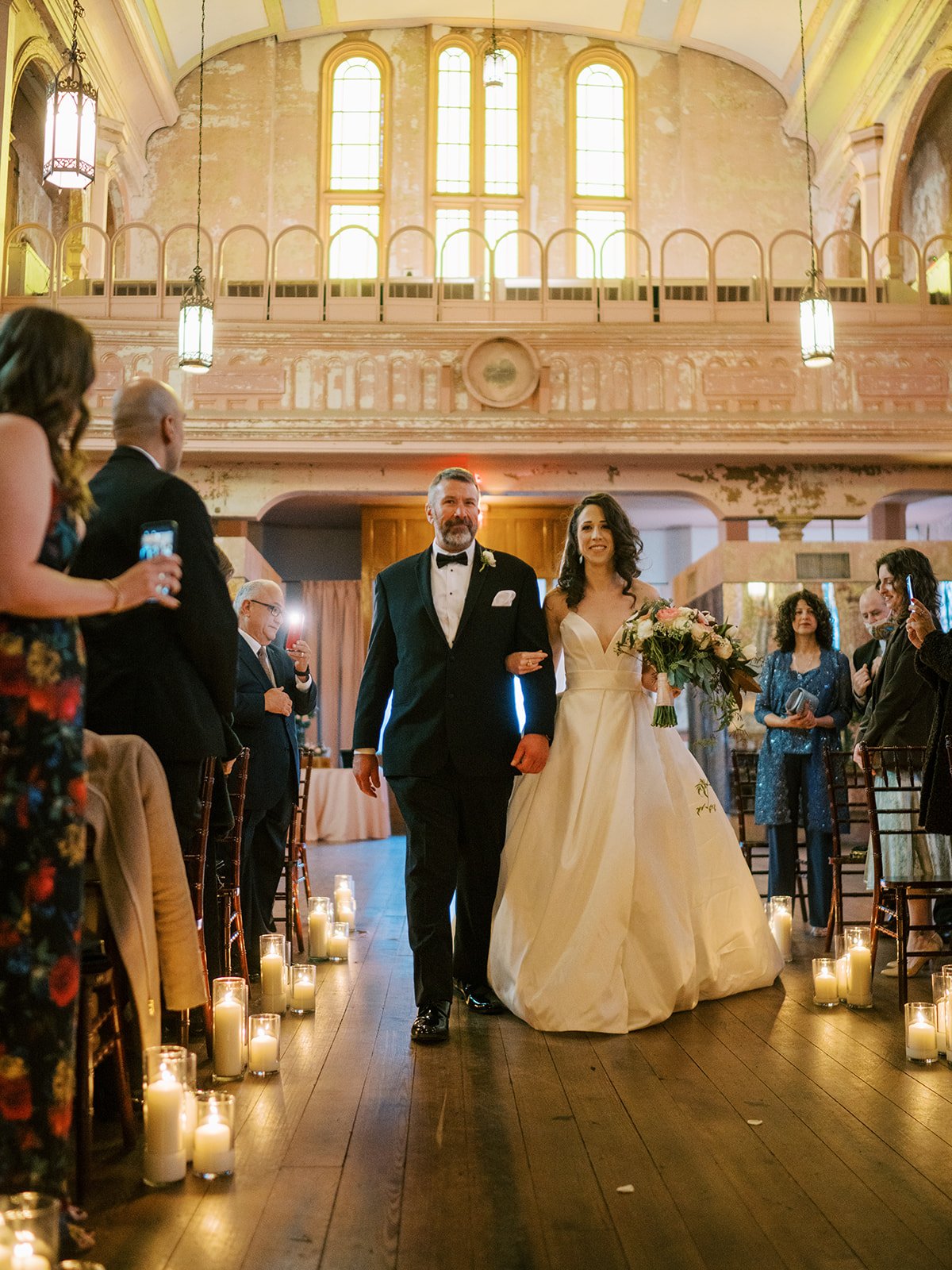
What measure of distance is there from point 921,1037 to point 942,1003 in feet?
0.38

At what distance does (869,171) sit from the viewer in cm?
1379

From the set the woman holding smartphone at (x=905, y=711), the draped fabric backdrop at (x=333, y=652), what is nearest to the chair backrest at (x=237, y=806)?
the woman holding smartphone at (x=905, y=711)

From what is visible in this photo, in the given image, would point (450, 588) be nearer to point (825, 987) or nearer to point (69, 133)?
point (825, 987)

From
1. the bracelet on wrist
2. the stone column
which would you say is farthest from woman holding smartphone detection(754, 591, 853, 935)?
the stone column

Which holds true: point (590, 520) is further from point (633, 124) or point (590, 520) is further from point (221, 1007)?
point (633, 124)

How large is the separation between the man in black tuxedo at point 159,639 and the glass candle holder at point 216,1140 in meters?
0.67

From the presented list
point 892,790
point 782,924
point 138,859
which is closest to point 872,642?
point 892,790

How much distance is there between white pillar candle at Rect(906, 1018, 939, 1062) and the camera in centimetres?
327

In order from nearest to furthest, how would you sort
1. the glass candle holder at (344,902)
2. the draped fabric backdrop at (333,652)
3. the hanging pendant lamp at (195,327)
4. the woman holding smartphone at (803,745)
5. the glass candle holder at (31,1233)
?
the glass candle holder at (31,1233)
the glass candle holder at (344,902)
the woman holding smartphone at (803,745)
the hanging pendant lamp at (195,327)
the draped fabric backdrop at (333,652)

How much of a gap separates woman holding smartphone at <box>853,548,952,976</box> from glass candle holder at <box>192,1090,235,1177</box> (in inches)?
120

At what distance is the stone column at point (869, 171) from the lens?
13633mm

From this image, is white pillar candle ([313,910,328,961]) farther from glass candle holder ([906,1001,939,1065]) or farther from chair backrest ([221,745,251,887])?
glass candle holder ([906,1001,939,1065])

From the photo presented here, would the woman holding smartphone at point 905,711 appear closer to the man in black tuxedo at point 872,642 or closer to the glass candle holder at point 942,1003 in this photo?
the man in black tuxedo at point 872,642

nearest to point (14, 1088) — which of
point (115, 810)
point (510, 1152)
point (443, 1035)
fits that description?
point (115, 810)
